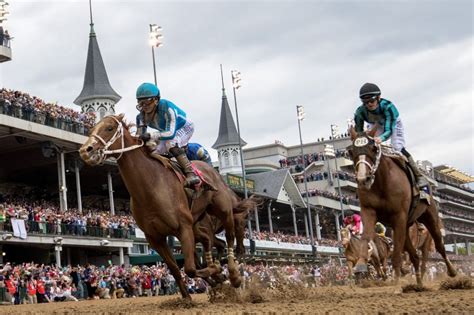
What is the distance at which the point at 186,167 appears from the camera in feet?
34.2

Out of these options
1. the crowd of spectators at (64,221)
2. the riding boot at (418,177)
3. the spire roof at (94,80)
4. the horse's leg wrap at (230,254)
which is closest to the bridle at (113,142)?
the horse's leg wrap at (230,254)

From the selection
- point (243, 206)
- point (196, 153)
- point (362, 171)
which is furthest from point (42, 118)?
point (362, 171)

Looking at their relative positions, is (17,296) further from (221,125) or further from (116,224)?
(221,125)

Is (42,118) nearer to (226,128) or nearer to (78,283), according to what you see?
(78,283)

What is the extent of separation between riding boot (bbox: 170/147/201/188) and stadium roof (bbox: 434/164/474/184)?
127 m

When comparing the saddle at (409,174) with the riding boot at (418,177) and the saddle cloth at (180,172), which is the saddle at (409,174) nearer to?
the riding boot at (418,177)

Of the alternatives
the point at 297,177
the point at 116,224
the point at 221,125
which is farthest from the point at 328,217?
the point at 116,224

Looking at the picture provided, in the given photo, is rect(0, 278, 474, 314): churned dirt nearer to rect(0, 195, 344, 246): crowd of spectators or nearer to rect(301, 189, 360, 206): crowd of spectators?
rect(0, 195, 344, 246): crowd of spectators

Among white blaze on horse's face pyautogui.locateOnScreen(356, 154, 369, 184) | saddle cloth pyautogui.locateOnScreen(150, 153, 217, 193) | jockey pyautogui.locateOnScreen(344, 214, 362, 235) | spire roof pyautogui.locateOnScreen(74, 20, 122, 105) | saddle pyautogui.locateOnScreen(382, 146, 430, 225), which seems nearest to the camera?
white blaze on horse's face pyautogui.locateOnScreen(356, 154, 369, 184)

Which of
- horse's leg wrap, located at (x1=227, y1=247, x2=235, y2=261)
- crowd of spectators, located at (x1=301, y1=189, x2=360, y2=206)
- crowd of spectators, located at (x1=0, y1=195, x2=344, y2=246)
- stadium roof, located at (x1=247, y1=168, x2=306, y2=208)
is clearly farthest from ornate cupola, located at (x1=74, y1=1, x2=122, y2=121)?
horse's leg wrap, located at (x1=227, y1=247, x2=235, y2=261)

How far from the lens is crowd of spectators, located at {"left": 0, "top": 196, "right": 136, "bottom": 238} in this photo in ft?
97.6

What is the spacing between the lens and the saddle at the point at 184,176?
1018 cm

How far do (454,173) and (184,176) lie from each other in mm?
137379

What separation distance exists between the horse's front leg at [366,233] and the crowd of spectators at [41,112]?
24629 millimetres
